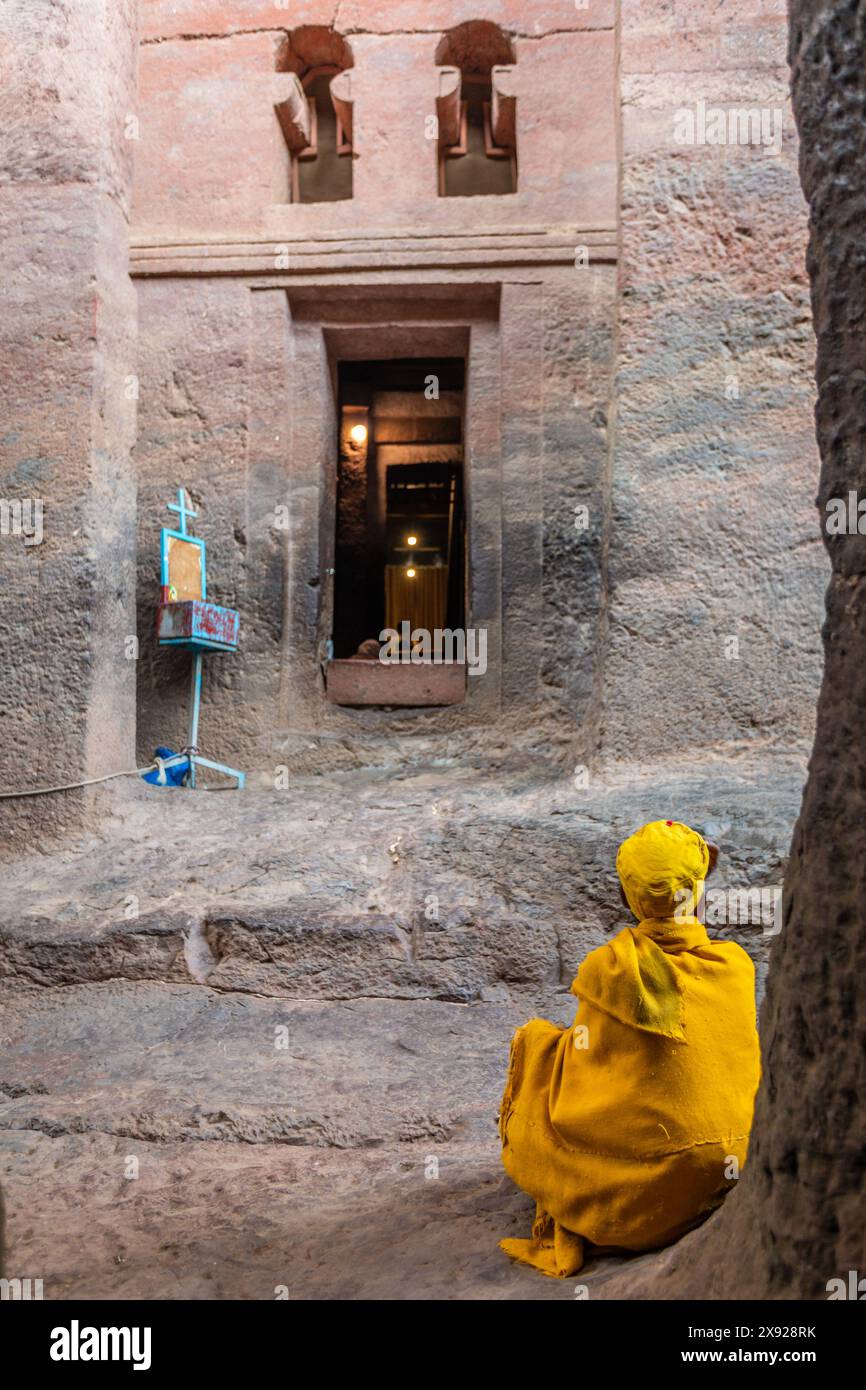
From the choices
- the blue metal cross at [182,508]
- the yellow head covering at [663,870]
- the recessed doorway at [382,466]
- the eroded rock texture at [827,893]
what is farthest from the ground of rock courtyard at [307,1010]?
the recessed doorway at [382,466]

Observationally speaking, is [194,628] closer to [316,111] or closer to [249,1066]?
[249,1066]

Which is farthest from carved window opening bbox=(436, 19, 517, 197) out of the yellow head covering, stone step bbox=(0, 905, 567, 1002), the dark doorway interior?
the yellow head covering

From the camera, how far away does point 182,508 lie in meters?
5.74

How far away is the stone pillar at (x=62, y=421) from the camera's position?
495 cm

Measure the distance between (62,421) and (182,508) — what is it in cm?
77

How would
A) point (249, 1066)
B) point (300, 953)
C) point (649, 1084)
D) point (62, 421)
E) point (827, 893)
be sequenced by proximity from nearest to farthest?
1. point (827, 893)
2. point (649, 1084)
3. point (249, 1066)
4. point (300, 953)
5. point (62, 421)

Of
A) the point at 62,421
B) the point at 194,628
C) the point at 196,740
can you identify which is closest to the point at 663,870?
the point at 194,628

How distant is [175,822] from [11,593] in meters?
1.30

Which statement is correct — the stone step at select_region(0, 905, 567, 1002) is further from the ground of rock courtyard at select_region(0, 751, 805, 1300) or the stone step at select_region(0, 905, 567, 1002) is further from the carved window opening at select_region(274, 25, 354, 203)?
the carved window opening at select_region(274, 25, 354, 203)

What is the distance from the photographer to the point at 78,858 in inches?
186

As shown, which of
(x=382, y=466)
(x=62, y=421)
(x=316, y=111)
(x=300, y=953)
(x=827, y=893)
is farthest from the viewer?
(x=382, y=466)

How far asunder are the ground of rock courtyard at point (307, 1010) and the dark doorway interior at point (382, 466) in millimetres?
5777
